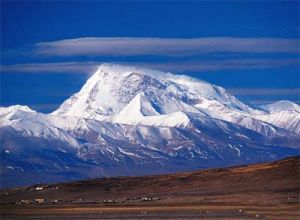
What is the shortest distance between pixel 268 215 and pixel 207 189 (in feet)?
240

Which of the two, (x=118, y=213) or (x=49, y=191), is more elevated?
(x=49, y=191)

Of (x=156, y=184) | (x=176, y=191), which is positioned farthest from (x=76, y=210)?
(x=156, y=184)

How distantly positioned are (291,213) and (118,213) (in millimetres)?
22504

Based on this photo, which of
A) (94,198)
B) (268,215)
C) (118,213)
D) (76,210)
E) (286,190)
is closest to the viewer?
(268,215)

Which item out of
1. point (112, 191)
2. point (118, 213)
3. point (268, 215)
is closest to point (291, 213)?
point (268, 215)

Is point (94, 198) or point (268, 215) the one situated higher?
point (94, 198)

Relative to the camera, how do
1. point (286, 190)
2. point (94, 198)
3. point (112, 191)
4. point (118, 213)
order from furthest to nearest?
1. point (112, 191)
2. point (94, 198)
3. point (286, 190)
4. point (118, 213)

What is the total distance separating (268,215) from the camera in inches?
4028

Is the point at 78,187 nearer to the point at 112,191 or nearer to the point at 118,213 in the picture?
the point at 112,191

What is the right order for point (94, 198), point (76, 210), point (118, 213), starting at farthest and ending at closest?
point (94, 198), point (76, 210), point (118, 213)

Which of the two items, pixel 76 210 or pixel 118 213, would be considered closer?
pixel 118 213

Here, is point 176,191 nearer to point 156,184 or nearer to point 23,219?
point 156,184

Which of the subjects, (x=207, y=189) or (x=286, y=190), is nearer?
(x=286, y=190)

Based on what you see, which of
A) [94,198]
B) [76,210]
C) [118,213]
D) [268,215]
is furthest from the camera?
[94,198]
